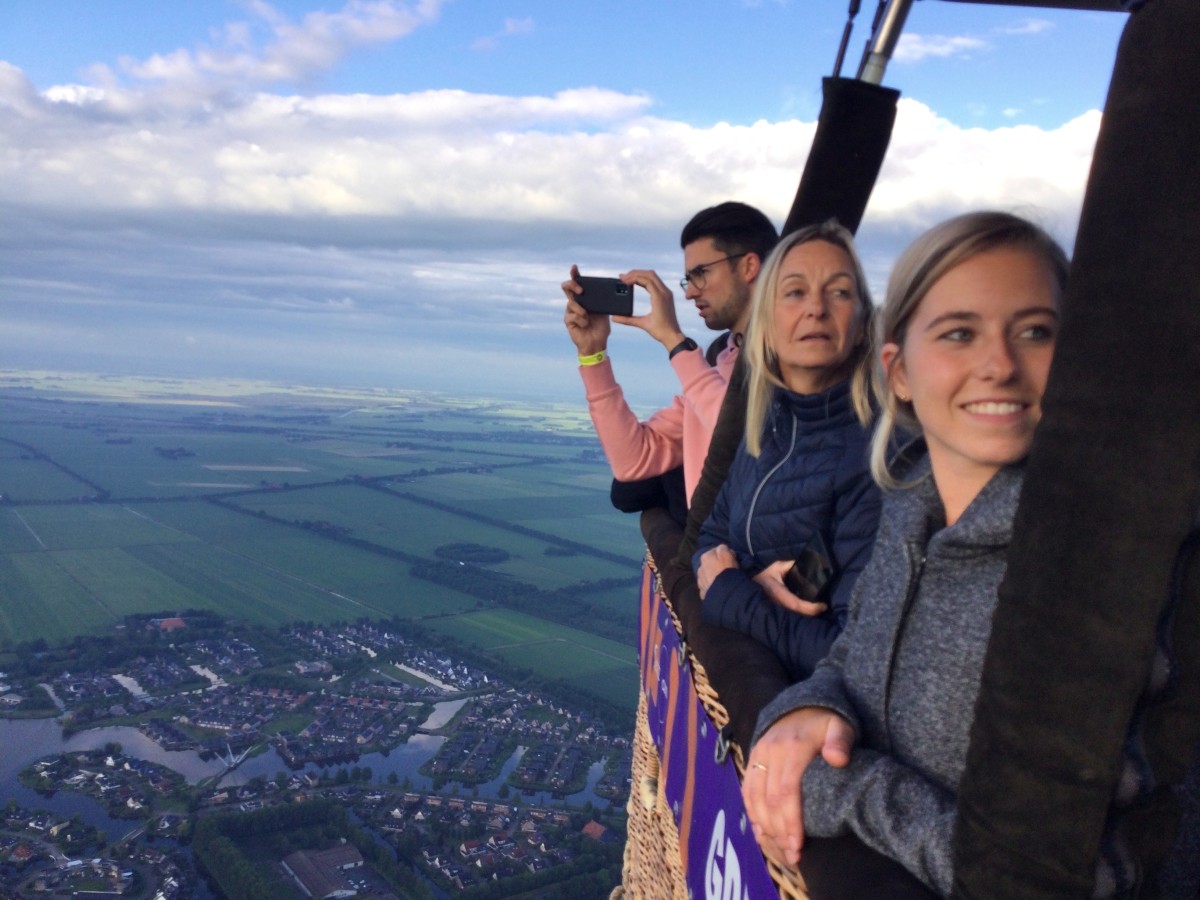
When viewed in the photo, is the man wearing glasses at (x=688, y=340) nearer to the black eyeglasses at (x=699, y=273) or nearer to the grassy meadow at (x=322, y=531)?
the black eyeglasses at (x=699, y=273)

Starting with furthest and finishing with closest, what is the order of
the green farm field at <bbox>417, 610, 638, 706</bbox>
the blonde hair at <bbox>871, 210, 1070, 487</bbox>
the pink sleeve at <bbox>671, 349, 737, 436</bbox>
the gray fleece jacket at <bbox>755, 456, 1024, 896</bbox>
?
the green farm field at <bbox>417, 610, 638, 706</bbox> < the pink sleeve at <bbox>671, 349, 737, 436</bbox> < the blonde hair at <bbox>871, 210, 1070, 487</bbox> < the gray fleece jacket at <bbox>755, 456, 1024, 896</bbox>

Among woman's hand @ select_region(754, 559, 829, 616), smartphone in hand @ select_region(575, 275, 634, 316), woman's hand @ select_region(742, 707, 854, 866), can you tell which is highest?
smartphone in hand @ select_region(575, 275, 634, 316)

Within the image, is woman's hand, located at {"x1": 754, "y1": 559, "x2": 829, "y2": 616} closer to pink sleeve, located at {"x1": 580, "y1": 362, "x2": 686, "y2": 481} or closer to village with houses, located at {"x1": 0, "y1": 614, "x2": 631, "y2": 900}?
pink sleeve, located at {"x1": 580, "y1": 362, "x2": 686, "y2": 481}

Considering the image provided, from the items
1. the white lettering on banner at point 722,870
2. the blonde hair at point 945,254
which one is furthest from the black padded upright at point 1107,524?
the white lettering on banner at point 722,870

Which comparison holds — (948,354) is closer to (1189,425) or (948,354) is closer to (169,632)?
(1189,425)

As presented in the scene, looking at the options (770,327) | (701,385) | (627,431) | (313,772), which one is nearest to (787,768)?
(770,327)

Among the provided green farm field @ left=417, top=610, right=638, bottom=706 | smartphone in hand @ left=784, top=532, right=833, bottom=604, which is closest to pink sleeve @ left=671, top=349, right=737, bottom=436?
smartphone in hand @ left=784, top=532, right=833, bottom=604

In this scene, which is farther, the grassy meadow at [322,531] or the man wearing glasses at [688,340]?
the grassy meadow at [322,531]
